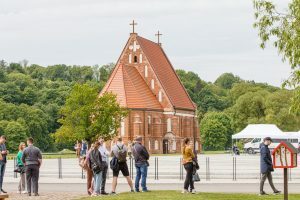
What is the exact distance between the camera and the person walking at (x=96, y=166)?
23188mm

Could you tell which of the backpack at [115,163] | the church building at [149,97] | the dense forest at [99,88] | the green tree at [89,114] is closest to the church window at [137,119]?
the church building at [149,97]

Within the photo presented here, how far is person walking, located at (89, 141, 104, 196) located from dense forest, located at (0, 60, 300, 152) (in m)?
69.8

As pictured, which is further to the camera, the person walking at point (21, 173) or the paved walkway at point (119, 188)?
the person walking at point (21, 173)

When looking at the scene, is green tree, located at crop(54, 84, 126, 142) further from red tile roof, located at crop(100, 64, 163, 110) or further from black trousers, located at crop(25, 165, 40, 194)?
black trousers, located at crop(25, 165, 40, 194)

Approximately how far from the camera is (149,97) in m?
95.1

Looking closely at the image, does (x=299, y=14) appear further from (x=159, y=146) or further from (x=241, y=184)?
(x=159, y=146)

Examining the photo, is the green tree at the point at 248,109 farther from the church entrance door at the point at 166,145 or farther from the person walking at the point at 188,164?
the person walking at the point at 188,164

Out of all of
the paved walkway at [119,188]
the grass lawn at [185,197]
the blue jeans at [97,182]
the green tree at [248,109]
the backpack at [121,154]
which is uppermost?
the green tree at [248,109]

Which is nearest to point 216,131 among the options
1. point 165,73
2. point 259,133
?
point 165,73

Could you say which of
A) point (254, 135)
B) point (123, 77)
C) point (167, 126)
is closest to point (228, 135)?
point (167, 126)

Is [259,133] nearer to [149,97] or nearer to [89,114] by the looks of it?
[89,114]

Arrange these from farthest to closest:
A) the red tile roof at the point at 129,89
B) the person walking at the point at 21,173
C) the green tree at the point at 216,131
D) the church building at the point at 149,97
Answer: the green tree at the point at 216,131 → the church building at the point at 149,97 → the red tile roof at the point at 129,89 → the person walking at the point at 21,173

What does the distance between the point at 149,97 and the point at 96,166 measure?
72023mm

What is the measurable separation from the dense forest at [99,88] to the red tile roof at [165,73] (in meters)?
9.05
